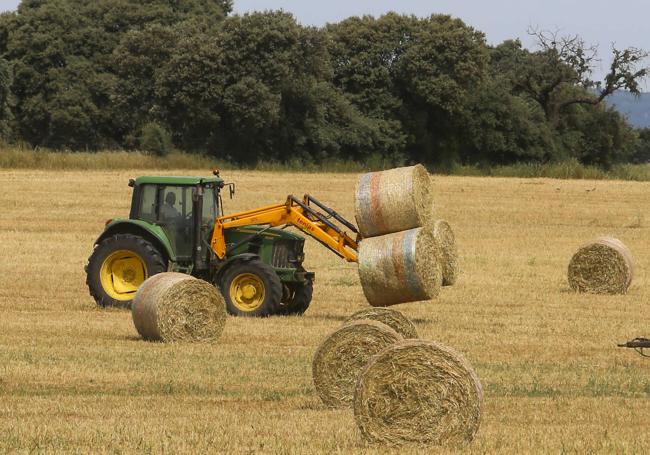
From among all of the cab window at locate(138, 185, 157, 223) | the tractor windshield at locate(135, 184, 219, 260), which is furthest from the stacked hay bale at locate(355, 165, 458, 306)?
the cab window at locate(138, 185, 157, 223)

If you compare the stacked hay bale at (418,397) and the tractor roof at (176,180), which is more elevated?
the tractor roof at (176,180)

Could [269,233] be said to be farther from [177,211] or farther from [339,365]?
[339,365]

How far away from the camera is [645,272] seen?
25.3 metres

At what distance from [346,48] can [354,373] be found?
143 feet

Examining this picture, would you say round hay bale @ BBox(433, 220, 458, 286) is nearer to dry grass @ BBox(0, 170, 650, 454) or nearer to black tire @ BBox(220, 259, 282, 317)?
dry grass @ BBox(0, 170, 650, 454)

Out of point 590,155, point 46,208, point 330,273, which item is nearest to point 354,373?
point 330,273

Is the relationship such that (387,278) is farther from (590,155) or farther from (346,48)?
(590,155)

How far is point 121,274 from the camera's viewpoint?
1925 centimetres

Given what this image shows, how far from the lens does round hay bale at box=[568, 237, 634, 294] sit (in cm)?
2192

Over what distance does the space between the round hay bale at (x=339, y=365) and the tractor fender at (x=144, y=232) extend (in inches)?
286

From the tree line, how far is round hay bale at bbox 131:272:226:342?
31.6 meters

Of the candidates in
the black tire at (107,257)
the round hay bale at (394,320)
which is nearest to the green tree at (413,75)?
the black tire at (107,257)

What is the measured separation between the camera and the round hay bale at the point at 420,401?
953cm

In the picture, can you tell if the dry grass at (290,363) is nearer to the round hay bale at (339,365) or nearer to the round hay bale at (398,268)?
the round hay bale at (339,365)
